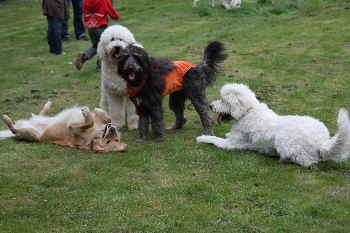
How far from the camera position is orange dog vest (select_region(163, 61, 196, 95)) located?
6701 millimetres

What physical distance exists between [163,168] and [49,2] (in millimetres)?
8449

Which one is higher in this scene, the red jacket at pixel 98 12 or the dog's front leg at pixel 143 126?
the red jacket at pixel 98 12

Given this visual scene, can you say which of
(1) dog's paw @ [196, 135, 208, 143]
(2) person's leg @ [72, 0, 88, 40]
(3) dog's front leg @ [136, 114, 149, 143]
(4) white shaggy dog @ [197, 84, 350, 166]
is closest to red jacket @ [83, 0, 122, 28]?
(2) person's leg @ [72, 0, 88, 40]

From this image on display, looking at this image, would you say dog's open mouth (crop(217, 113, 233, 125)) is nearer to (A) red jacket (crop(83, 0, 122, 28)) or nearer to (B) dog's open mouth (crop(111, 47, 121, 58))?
(B) dog's open mouth (crop(111, 47, 121, 58))

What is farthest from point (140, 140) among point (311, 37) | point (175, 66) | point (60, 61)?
point (311, 37)

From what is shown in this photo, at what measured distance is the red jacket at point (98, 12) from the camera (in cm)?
1078

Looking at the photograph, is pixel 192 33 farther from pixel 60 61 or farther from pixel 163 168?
pixel 163 168

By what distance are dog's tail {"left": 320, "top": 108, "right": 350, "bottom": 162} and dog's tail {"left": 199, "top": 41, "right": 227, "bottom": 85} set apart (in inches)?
81.4

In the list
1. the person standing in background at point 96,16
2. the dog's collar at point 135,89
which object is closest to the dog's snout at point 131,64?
the dog's collar at point 135,89

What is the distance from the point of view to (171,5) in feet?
62.4

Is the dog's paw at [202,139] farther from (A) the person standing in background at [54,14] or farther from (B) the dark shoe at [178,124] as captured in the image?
(A) the person standing in background at [54,14]

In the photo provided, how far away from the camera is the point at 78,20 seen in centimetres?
1509

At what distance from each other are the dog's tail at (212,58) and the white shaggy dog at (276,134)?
0.78 meters

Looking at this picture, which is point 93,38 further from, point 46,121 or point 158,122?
point 158,122
